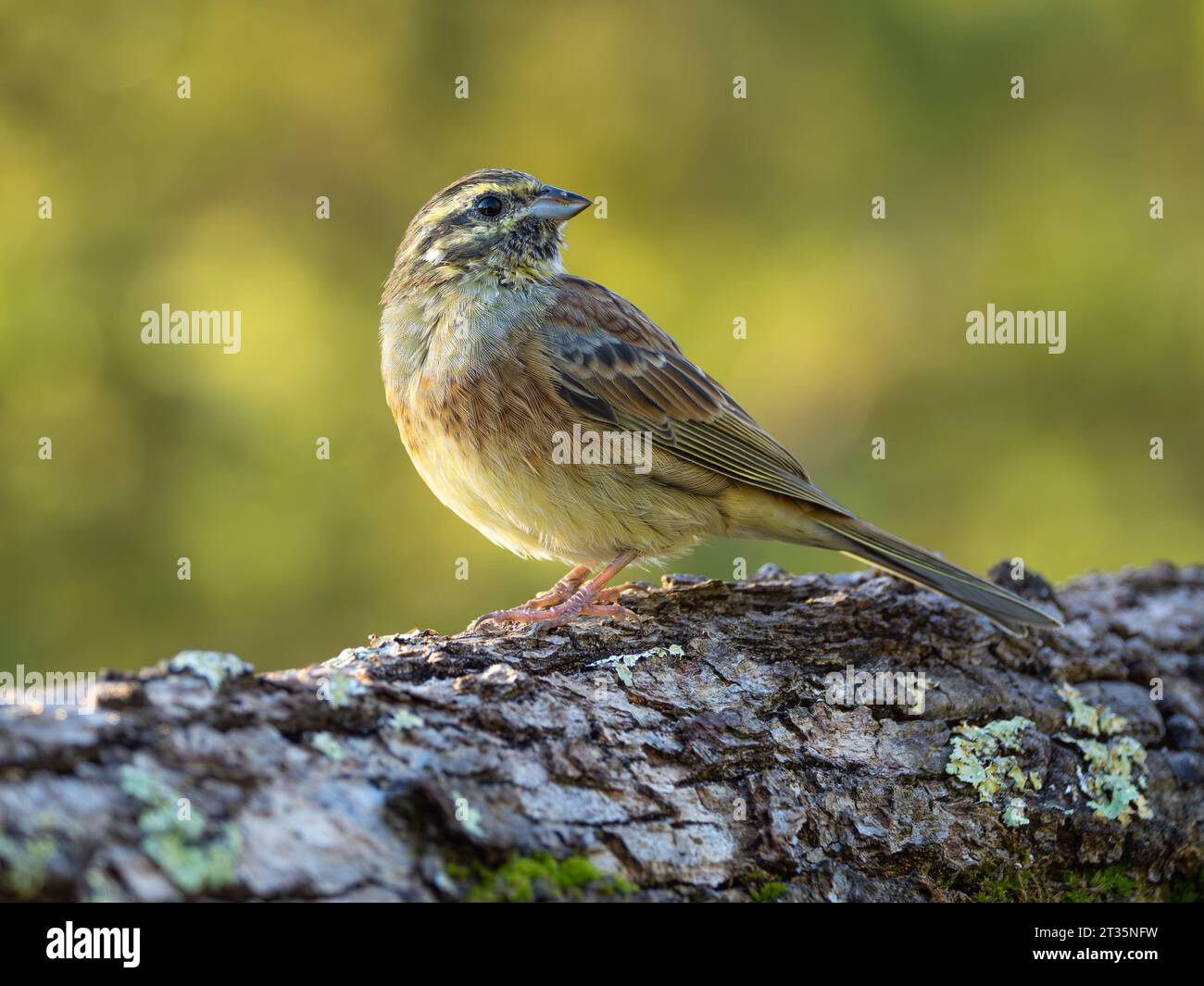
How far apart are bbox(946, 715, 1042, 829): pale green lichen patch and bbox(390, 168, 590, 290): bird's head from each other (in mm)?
2534

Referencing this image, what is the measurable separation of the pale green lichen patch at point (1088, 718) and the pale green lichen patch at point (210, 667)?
2.62 metres

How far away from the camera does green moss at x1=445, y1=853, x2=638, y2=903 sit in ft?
7.76

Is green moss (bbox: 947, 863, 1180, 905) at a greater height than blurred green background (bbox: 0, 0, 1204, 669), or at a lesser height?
lesser

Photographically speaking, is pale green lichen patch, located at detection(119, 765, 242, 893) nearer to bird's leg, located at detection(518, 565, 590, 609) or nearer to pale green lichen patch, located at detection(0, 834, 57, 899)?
pale green lichen patch, located at detection(0, 834, 57, 899)

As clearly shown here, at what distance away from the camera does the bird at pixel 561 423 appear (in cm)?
425

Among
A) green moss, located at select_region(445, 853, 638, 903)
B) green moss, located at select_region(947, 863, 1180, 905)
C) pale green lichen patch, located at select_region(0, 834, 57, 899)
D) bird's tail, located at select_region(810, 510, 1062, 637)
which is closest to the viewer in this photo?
pale green lichen patch, located at select_region(0, 834, 57, 899)

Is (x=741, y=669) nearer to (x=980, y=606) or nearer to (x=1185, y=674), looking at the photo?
(x=980, y=606)

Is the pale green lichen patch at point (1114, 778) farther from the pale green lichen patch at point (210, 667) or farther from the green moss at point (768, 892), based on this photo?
the pale green lichen patch at point (210, 667)

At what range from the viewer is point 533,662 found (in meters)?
3.21

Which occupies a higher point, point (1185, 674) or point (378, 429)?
point (378, 429)

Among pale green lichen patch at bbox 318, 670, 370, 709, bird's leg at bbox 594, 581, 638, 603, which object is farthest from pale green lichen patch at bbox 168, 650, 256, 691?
bird's leg at bbox 594, 581, 638, 603

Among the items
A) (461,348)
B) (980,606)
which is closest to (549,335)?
(461,348)

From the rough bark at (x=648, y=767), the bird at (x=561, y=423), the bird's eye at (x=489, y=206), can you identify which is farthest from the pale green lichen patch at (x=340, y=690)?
the bird's eye at (x=489, y=206)
